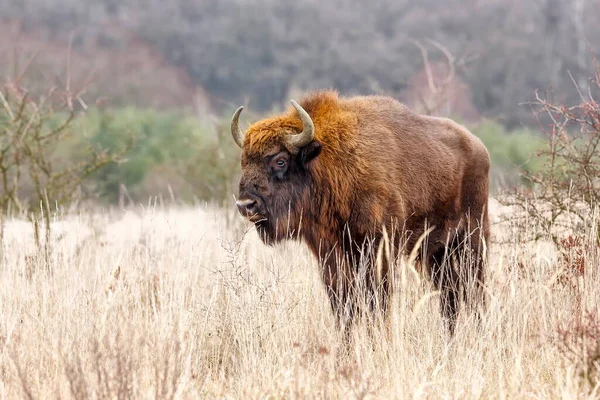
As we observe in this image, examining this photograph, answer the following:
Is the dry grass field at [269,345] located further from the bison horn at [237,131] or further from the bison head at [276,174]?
the bison horn at [237,131]

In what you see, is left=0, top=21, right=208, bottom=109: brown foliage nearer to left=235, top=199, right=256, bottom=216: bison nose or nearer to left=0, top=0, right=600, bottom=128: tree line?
left=0, top=0, right=600, bottom=128: tree line

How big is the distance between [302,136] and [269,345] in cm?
188

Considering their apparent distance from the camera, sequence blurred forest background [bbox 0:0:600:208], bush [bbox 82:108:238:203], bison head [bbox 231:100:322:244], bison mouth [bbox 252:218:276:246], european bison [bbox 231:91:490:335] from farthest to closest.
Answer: blurred forest background [bbox 0:0:600:208], bush [bbox 82:108:238:203], bison mouth [bbox 252:218:276:246], bison head [bbox 231:100:322:244], european bison [bbox 231:91:490:335]

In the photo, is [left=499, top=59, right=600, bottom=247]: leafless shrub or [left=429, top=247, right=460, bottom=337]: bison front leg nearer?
[left=499, top=59, right=600, bottom=247]: leafless shrub

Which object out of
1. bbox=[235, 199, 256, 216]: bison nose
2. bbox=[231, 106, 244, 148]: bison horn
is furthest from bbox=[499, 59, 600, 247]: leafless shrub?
bbox=[231, 106, 244, 148]: bison horn

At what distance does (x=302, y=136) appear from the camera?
6559mm

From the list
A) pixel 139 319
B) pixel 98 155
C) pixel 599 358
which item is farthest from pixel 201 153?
pixel 599 358

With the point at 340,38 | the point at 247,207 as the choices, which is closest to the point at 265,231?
the point at 247,207

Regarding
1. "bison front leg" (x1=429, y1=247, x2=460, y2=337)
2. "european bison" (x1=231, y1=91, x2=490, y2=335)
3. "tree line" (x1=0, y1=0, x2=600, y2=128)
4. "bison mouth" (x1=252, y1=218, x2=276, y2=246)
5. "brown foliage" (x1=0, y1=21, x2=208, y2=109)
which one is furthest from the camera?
"tree line" (x1=0, y1=0, x2=600, y2=128)

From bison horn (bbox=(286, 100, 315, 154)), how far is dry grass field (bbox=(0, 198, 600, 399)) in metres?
1.16

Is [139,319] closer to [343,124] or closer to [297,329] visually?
[297,329]

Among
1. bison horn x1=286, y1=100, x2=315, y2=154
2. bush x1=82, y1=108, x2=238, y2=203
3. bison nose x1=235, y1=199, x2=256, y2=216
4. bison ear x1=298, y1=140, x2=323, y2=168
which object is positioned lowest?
bush x1=82, y1=108, x2=238, y2=203

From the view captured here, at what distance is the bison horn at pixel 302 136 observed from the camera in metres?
6.48

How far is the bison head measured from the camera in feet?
21.6
